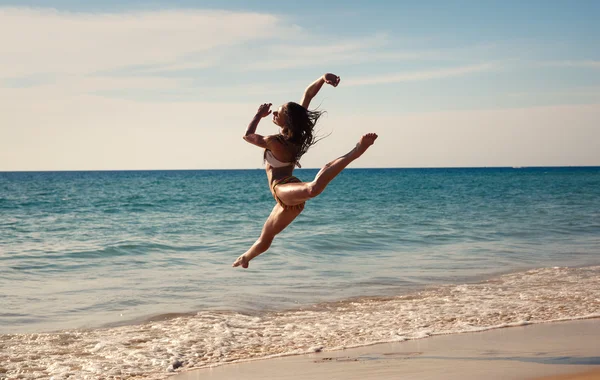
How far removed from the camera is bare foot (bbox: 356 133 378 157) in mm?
6090

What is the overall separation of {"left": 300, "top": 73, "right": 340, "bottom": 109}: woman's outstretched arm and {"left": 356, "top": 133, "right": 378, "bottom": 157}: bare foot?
5.61ft

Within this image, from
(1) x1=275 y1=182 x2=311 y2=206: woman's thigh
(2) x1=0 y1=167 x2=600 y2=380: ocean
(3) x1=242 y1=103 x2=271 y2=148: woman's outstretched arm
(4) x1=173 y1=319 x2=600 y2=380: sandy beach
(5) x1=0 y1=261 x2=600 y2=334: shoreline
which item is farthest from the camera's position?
(5) x1=0 y1=261 x2=600 y2=334: shoreline

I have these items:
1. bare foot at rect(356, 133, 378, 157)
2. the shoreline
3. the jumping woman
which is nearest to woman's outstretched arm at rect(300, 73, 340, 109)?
the jumping woman

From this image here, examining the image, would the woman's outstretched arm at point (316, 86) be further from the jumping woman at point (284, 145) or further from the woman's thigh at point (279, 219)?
the woman's thigh at point (279, 219)

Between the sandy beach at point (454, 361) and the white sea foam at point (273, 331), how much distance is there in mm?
349

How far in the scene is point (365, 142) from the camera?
6098 mm

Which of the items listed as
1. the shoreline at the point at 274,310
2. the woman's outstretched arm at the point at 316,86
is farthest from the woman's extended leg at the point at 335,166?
the shoreline at the point at 274,310

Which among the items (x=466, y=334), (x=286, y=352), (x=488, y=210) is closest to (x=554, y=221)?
(x=488, y=210)

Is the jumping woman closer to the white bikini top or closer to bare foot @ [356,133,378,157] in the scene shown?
the white bikini top

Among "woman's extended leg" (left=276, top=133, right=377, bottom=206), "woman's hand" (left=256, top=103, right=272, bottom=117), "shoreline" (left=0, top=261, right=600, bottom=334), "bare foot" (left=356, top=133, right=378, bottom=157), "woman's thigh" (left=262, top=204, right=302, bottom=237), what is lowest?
"shoreline" (left=0, top=261, right=600, bottom=334)

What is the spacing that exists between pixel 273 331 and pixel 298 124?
9.54ft

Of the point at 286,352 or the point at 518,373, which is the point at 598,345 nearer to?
the point at 518,373

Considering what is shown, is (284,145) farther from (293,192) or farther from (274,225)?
(274,225)

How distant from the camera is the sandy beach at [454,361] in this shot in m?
6.34
